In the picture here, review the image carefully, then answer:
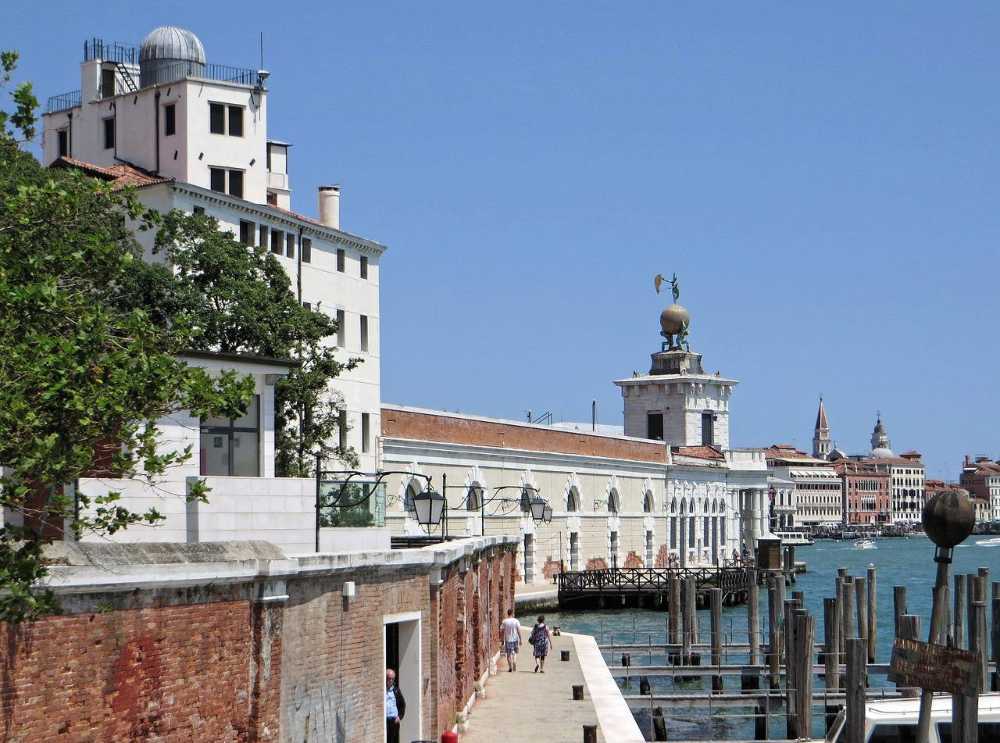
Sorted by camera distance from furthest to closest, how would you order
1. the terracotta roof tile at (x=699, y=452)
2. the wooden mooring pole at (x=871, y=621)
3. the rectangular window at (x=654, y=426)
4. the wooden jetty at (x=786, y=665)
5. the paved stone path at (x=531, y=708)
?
the rectangular window at (x=654, y=426)
the terracotta roof tile at (x=699, y=452)
the wooden mooring pole at (x=871, y=621)
the wooden jetty at (x=786, y=665)
the paved stone path at (x=531, y=708)

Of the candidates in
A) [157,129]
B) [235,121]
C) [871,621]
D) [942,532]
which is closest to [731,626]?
[871,621]

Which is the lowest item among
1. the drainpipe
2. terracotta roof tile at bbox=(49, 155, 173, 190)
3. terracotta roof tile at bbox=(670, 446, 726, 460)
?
terracotta roof tile at bbox=(670, 446, 726, 460)

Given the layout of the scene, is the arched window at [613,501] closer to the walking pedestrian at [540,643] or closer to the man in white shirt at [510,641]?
the man in white shirt at [510,641]

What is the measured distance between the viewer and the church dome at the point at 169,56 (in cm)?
5484

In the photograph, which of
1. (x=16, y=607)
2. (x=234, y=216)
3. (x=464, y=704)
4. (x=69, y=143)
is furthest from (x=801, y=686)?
(x=69, y=143)

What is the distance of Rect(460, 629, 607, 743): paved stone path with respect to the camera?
2325 centimetres

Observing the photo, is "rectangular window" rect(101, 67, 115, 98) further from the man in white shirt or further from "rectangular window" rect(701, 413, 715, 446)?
"rectangular window" rect(701, 413, 715, 446)

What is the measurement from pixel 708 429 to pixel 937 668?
84019 mm

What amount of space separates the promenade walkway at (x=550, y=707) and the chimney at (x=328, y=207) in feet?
90.5

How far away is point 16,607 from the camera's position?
1088 cm

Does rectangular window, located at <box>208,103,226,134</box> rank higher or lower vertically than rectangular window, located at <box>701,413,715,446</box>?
higher

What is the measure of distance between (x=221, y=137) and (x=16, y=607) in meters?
44.1

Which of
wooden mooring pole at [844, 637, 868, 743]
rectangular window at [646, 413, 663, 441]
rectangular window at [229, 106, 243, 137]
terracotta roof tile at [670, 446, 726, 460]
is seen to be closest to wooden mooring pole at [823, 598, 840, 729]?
wooden mooring pole at [844, 637, 868, 743]

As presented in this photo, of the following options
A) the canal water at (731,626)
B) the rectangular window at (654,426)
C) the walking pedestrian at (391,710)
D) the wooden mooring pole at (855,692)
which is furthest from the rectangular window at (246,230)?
the rectangular window at (654,426)
